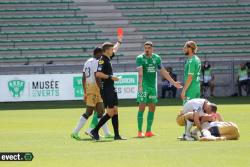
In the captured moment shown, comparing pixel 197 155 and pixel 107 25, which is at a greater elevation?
pixel 107 25

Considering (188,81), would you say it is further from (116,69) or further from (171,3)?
(171,3)

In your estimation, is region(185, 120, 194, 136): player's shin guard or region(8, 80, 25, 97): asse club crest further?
region(8, 80, 25, 97): asse club crest

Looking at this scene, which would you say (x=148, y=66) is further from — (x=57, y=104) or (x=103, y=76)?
(x=57, y=104)

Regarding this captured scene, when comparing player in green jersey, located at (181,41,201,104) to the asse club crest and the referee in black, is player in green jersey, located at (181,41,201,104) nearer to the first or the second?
the referee in black

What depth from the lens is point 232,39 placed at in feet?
145

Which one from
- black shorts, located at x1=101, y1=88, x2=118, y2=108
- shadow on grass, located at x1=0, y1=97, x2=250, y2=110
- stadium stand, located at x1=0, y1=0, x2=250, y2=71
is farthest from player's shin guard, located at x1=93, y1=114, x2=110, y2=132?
stadium stand, located at x1=0, y1=0, x2=250, y2=71

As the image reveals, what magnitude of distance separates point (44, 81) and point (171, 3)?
38.6 ft

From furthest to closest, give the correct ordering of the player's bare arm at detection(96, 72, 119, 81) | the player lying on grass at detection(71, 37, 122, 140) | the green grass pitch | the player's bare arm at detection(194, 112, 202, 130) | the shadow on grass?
the shadow on grass < the player lying on grass at detection(71, 37, 122, 140) < the player's bare arm at detection(96, 72, 119, 81) < the player's bare arm at detection(194, 112, 202, 130) < the green grass pitch

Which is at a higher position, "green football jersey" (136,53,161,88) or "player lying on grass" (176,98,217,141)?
"green football jersey" (136,53,161,88)

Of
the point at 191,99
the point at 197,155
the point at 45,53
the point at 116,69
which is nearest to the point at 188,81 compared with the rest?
the point at 191,99

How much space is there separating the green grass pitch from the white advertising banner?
9.84 meters

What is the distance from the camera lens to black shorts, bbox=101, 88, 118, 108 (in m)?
17.4

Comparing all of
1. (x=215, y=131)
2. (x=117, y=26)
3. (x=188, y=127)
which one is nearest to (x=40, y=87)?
(x=117, y=26)

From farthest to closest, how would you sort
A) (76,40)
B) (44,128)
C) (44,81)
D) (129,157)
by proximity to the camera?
1. (76,40)
2. (44,81)
3. (44,128)
4. (129,157)
